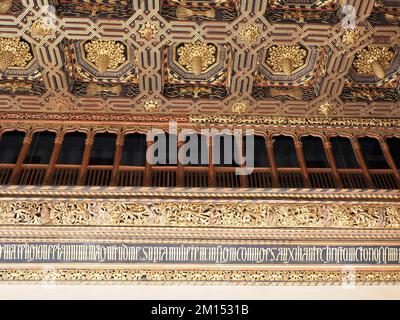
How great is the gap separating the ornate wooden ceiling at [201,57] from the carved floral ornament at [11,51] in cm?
1

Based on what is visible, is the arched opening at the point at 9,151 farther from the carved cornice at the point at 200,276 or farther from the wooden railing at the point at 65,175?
the carved cornice at the point at 200,276

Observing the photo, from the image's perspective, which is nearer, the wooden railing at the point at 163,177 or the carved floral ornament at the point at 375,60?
the wooden railing at the point at 163,177

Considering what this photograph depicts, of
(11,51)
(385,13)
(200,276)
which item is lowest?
(200,276)

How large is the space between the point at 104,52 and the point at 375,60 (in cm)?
302

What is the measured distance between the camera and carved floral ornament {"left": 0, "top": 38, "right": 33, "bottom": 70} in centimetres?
634

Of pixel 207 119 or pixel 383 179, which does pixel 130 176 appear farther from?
pixel 383 179

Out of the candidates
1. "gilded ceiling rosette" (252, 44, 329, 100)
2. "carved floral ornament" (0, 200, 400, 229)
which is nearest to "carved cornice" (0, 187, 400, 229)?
"carved floral ornament" (0, 200, 400, 229)

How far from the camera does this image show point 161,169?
611cm

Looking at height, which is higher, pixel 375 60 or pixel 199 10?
pixel 199 10

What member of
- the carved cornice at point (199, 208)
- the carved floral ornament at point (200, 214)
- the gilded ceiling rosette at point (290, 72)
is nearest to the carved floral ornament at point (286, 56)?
the gilded ceiling rosette at point (290, 72)

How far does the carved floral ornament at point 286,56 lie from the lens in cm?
650

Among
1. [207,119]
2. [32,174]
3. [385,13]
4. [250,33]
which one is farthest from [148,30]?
[385,13]

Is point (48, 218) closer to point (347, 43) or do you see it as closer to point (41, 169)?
point (41, 169)

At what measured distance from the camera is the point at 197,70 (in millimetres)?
6461
